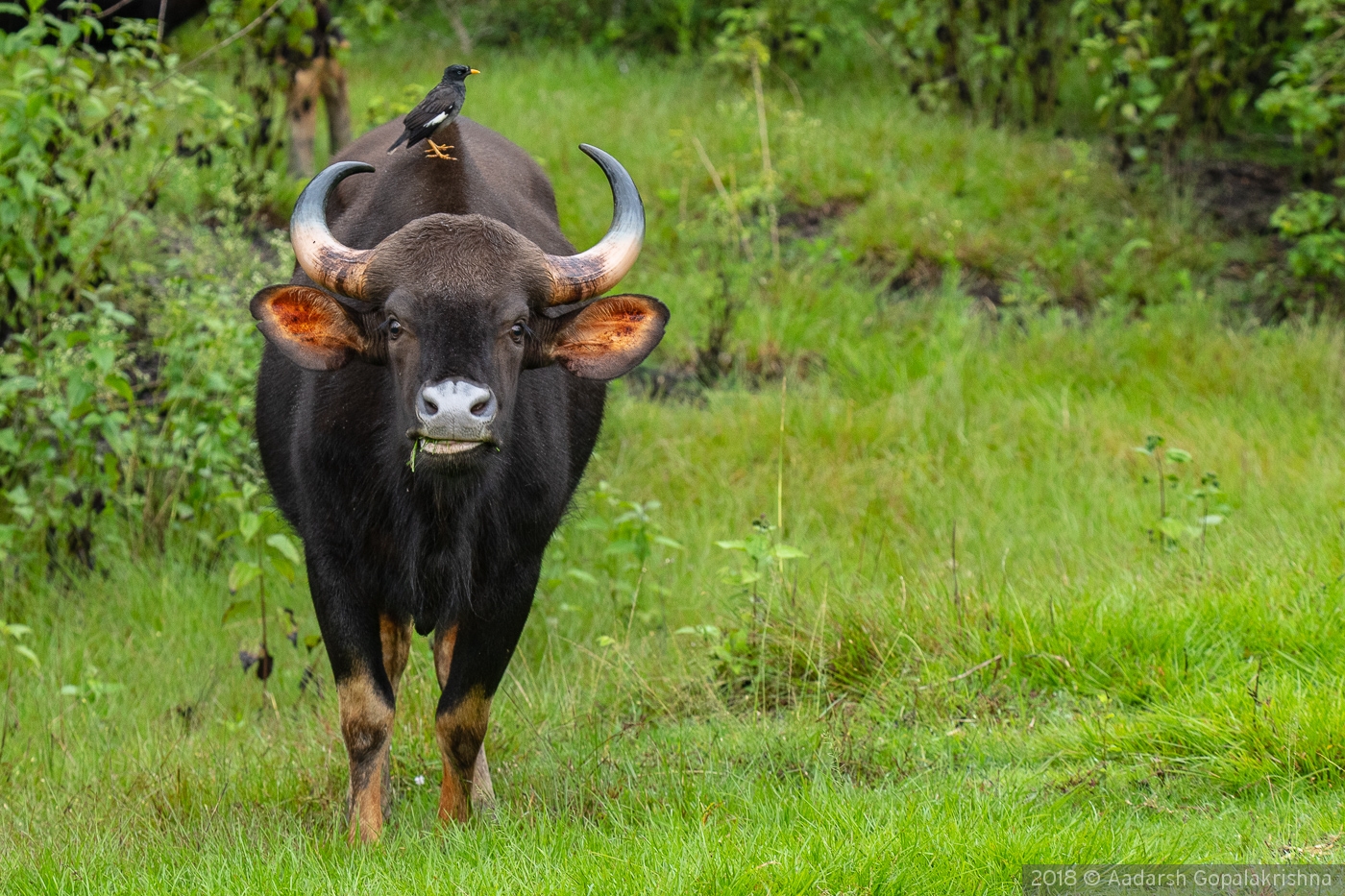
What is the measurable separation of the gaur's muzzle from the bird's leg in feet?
3.93

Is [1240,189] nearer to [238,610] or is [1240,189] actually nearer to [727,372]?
[727,372]

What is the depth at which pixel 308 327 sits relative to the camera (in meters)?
3.77

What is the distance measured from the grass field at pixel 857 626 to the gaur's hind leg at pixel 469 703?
0.47 ft

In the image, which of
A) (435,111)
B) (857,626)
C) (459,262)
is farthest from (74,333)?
(857,626)

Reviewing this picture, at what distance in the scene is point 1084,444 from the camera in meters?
6.80

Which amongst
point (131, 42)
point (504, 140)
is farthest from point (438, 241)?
point (131, 42)

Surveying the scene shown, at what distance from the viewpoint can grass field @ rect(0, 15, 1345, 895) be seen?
354cm

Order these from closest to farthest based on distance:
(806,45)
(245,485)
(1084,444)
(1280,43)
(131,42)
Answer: (245,485), (131,42), (1084,444), (1280,43), (806,45)

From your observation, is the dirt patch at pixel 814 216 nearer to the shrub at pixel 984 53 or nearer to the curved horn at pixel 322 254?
the shrub at pixel 984 53

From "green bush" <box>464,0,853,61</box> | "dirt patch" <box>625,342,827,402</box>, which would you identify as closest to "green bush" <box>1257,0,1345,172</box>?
"dirt patch" <box>625,342,827,402</box>

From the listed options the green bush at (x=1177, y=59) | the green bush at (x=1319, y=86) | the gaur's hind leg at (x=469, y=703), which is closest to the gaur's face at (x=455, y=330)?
the gaur's hind leg at (x=469, y=703)

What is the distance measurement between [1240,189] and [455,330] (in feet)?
25.1

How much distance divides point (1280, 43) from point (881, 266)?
10.4 ft

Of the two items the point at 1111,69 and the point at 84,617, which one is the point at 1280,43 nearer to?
the point at 1111,69
